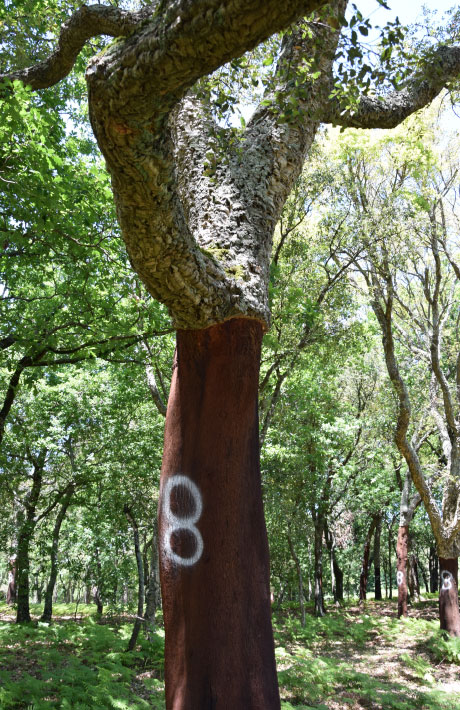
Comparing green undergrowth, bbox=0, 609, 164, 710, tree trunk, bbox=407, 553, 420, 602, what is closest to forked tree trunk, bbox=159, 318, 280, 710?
green undergrowth, bbox=0, 609, 164, 710

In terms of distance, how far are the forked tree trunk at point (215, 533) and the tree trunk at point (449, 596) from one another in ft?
38.3

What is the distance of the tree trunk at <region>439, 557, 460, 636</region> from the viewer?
12.7 m

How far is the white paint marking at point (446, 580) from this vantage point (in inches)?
499

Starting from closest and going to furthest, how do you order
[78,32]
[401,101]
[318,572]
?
[78,32]
[401,101]
[318,572]

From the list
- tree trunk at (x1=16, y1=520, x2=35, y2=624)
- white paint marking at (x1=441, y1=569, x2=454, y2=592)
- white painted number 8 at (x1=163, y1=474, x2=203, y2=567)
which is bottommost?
white paint marking at (x1=441, y1=569, x2=454, y2=592)

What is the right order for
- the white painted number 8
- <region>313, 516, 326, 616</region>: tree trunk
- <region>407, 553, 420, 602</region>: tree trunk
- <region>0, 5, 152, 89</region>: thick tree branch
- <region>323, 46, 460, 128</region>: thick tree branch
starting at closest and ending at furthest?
the white painted number 8 → <region>0, 5, 152, 89</region>: thick tree branch → <region>323, 46, 460, 128</region>: thick tree branch → <region>313, 516, 326, 616</region>: tree trunk → <region>407, 553, 420, 602</region>: tree trunk

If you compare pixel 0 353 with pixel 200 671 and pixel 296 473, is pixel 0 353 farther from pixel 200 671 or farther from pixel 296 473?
pixel 296 473

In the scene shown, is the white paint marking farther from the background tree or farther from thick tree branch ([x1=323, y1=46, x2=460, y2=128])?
thick tree branch ([x1=323, y1=46, x2=460, y2=128])

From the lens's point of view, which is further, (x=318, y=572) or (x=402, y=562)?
(x=318, y=572)

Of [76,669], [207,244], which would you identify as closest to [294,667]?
[76,669]

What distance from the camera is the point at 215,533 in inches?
117

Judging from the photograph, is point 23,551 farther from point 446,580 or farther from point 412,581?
point 412,581

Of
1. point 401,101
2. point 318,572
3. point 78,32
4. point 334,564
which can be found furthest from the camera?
point 334,564

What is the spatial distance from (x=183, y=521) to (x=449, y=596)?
1247cm
